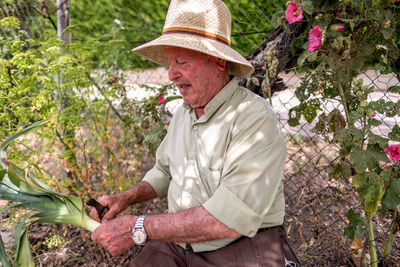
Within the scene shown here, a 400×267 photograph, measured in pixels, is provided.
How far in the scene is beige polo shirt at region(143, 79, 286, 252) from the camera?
155cm

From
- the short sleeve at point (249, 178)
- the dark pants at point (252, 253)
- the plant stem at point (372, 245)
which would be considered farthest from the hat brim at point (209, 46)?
the plant stem at point (372, 245)

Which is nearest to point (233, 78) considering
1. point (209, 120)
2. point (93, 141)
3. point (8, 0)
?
point (209, 120)

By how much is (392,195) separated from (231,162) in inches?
33.0

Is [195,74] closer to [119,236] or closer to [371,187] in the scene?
[119,236]

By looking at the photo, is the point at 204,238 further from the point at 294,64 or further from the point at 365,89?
the point at 294,64

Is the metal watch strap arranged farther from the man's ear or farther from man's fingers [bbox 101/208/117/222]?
the man's ear

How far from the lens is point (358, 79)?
1911 mm

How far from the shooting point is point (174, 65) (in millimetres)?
1823

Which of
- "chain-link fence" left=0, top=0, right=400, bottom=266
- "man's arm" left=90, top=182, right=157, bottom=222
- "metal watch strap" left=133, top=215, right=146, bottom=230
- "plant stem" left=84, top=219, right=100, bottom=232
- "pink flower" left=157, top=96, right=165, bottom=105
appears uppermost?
"metal watch strap" left=133, top=215, right=146, bottom=230

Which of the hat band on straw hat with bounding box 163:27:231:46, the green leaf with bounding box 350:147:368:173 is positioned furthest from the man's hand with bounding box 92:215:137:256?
the green leaf with bounding box 350:147:368:173

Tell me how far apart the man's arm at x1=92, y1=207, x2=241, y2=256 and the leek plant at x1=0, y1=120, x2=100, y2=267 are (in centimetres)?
21

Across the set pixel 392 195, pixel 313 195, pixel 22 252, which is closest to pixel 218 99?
pixel 392 195

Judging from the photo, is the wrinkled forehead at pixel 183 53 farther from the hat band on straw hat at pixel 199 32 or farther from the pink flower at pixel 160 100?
the pink flower at pixel 160 100

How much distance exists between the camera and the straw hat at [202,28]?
1.71 meters
